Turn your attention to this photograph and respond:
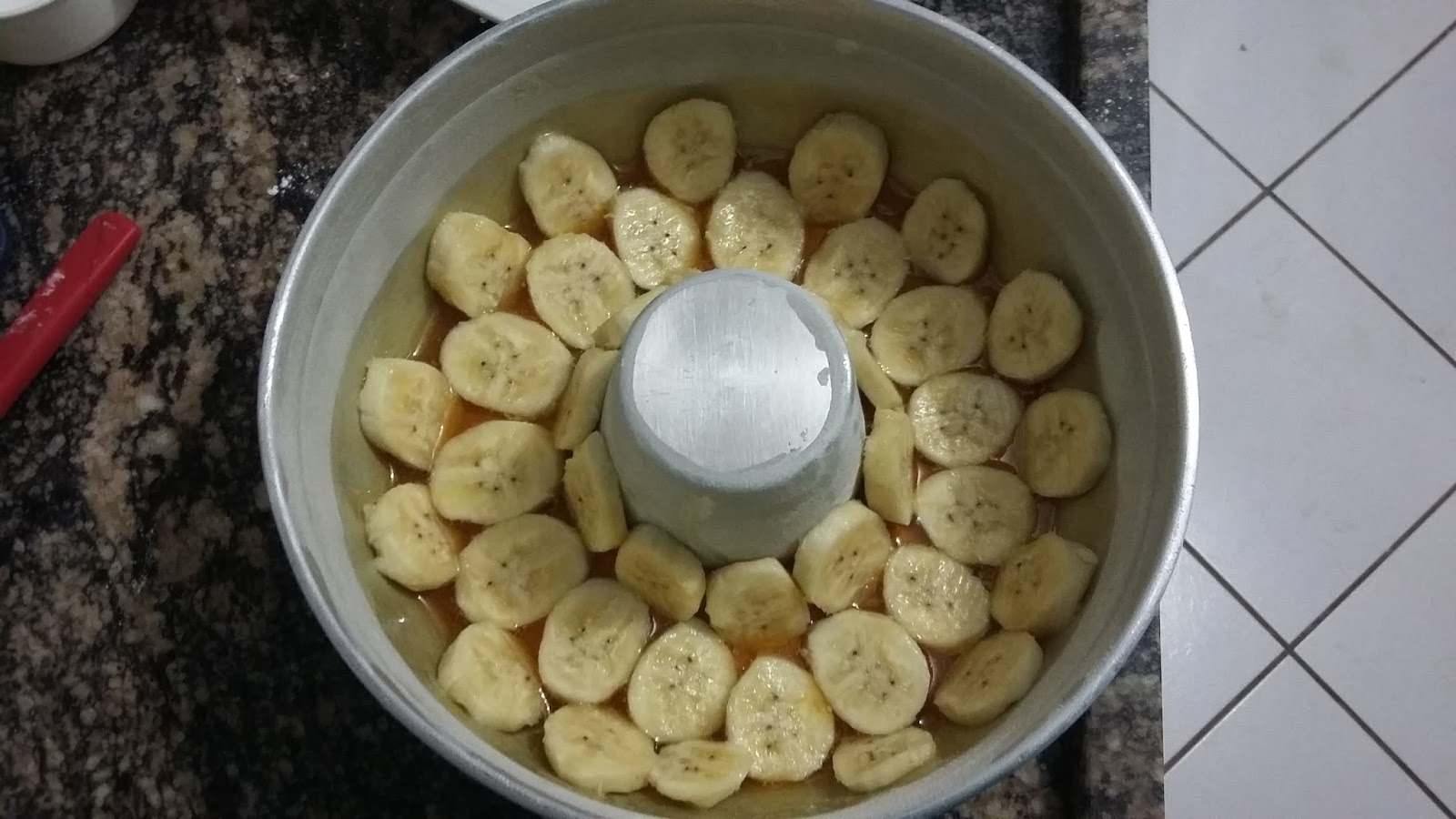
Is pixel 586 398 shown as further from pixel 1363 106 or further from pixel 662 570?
pixel 1363 106

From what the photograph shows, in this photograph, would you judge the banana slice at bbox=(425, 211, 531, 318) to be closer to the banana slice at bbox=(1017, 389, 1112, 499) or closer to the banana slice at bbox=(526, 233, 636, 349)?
the banana slice at bbox=(526, 233, 636, 349)

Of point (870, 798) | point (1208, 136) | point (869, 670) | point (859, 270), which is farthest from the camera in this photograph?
point (1208, 136)

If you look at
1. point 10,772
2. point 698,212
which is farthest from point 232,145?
point 10,772

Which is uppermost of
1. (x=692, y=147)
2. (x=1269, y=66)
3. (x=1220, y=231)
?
(x=692, y=147)

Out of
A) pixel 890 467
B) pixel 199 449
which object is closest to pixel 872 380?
pixel 890 467

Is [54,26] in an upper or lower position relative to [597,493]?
upper

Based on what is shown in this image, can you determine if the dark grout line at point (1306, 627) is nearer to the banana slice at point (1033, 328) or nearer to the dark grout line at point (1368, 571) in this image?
the dark grout line at point (1368, 571)

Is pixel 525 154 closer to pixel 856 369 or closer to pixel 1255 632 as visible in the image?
pixel 856 369

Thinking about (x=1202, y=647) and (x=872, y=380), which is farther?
(x=1202, y=647)
